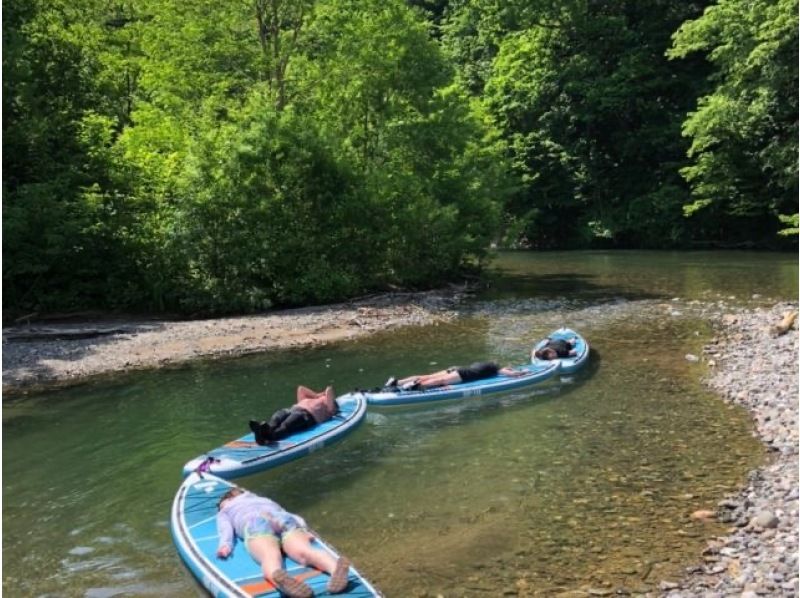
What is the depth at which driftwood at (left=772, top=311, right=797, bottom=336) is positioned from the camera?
16.4 meters

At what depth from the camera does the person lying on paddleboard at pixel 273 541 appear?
625 cm

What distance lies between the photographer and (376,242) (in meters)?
24.8

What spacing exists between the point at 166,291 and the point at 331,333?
590cm

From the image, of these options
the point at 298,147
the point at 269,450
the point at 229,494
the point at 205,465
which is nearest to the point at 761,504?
the point at 229,494

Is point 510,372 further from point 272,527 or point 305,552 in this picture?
point 305,552

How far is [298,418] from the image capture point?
36.1ft

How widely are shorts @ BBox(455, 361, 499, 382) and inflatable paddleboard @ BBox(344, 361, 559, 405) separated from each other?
0.08 meters

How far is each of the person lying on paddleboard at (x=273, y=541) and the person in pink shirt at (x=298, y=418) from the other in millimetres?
2316

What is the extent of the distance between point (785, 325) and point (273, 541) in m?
13.9

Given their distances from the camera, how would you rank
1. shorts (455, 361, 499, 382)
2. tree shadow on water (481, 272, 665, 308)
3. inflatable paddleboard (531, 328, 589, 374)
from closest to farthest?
shorts (455, 361, 499, 382)
inflatable paddleboard (531, 328, 589, 374)
tree shadow on water (481, 272, 665, 308)

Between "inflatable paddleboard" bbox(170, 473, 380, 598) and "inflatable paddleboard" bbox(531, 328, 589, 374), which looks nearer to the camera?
"inflatable paddleboard" bbox(170, 473, 380, 598)

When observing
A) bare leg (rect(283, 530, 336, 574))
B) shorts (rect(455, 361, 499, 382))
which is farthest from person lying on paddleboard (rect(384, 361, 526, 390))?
bare leg (rect(283, 530, 336, 574))

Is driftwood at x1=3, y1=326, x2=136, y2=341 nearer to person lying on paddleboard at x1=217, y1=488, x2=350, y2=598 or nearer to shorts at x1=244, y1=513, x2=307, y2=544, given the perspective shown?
person lying on paddleboard at x1=217, y1=488, x2=350, y2=598

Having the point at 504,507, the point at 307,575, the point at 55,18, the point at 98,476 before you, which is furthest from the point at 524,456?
the point at 55,18
